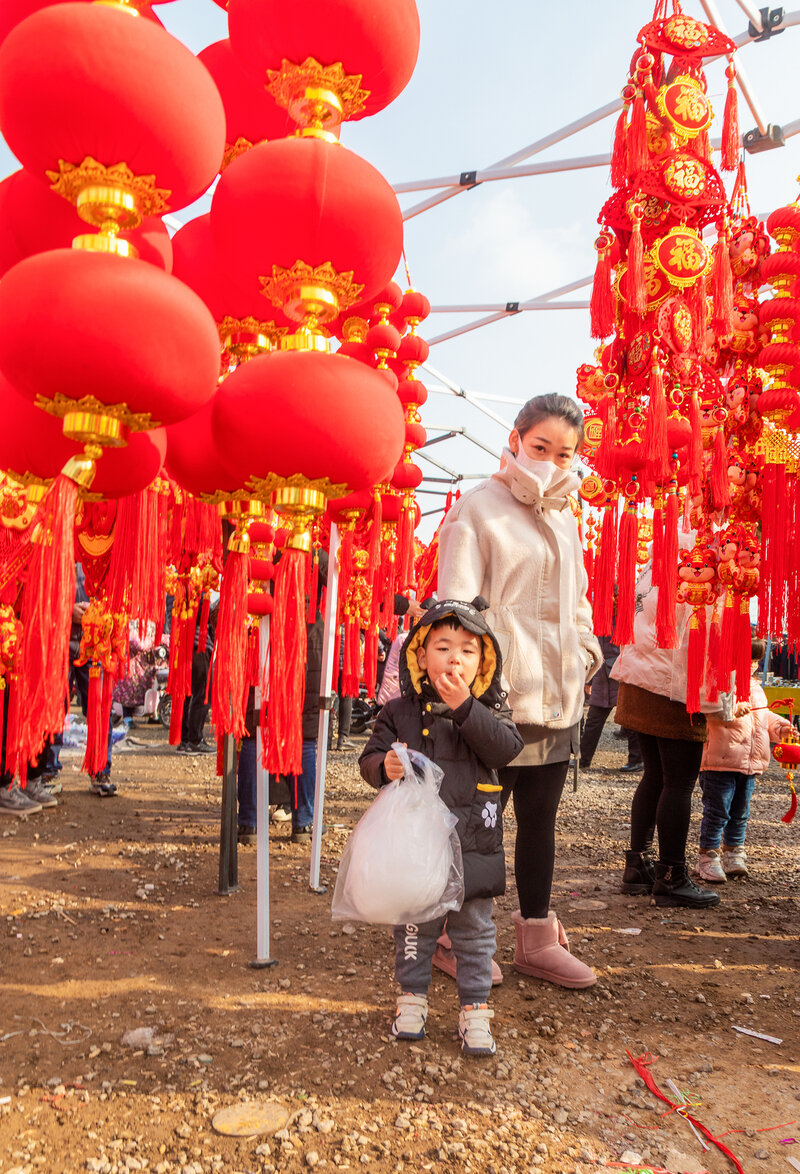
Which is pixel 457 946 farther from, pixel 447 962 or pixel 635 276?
pixel 635 276

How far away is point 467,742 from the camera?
200 cm

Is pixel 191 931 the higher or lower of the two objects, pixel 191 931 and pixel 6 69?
the lower

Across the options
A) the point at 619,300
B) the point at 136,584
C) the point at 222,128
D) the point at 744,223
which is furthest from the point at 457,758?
the point at 744,223

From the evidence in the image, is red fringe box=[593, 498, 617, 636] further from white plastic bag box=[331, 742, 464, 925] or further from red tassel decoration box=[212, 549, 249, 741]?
red tassel decoration box=[212, 549, 249, 741]

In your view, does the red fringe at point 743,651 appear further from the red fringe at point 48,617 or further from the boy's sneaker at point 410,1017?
the red fringe at point 48,617

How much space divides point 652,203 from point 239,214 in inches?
109

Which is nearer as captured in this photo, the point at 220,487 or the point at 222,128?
the point at 222,128

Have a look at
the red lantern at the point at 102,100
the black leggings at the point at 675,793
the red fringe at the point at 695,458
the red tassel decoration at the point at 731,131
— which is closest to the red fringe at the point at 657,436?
the red fringe at the point at 695,458

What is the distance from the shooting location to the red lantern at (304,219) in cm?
86

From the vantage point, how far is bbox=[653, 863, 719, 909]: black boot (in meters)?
3.22

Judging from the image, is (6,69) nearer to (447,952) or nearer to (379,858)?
(379,858)

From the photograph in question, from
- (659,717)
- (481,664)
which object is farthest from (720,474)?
(481,664)

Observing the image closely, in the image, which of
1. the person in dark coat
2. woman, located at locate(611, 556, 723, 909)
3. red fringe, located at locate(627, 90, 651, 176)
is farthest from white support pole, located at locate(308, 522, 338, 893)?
the person in dark coat

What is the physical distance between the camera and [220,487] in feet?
3.35
